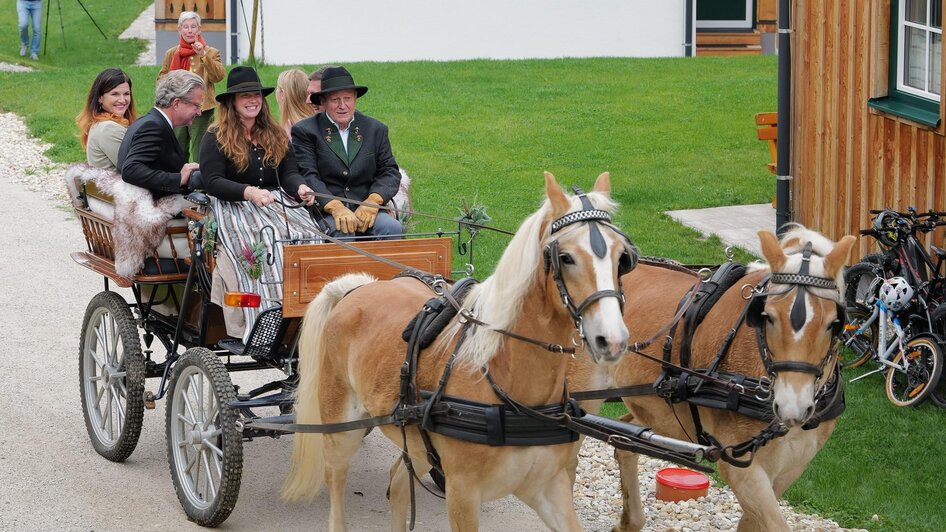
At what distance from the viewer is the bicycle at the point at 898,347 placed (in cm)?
774

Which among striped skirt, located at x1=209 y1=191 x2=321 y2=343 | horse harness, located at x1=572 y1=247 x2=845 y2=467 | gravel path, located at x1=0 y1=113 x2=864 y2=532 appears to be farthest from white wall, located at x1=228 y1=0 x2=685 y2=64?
horse harness, located at x1=572 y1=247 x2=845 y2=467

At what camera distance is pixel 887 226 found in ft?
27.0

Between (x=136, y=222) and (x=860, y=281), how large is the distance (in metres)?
5.15

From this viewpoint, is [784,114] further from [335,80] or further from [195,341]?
[195,341]

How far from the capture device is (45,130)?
57.8 feet

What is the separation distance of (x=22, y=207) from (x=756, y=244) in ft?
27.4

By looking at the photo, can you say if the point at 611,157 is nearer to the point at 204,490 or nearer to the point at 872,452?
the point at 872,452

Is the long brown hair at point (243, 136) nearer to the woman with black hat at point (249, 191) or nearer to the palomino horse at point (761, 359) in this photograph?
the woman with black hat at point (249, 191)

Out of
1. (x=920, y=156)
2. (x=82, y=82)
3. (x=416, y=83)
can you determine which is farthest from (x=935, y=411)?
(x=82, y=82)

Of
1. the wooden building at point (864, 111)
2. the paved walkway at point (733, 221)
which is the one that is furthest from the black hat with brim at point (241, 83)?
the paved walkway at point (733, 221)

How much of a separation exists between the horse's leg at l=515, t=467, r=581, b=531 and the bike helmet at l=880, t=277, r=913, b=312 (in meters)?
4.03

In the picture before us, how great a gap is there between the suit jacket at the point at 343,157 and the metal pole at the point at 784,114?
15.0 ft

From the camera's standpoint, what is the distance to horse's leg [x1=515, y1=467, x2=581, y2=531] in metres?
4.78

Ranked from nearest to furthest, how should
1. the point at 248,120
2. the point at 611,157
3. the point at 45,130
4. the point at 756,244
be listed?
1. the point at 248,120
2. the point at 756,244
3. the point at 611,157
4. the point at 45,130
